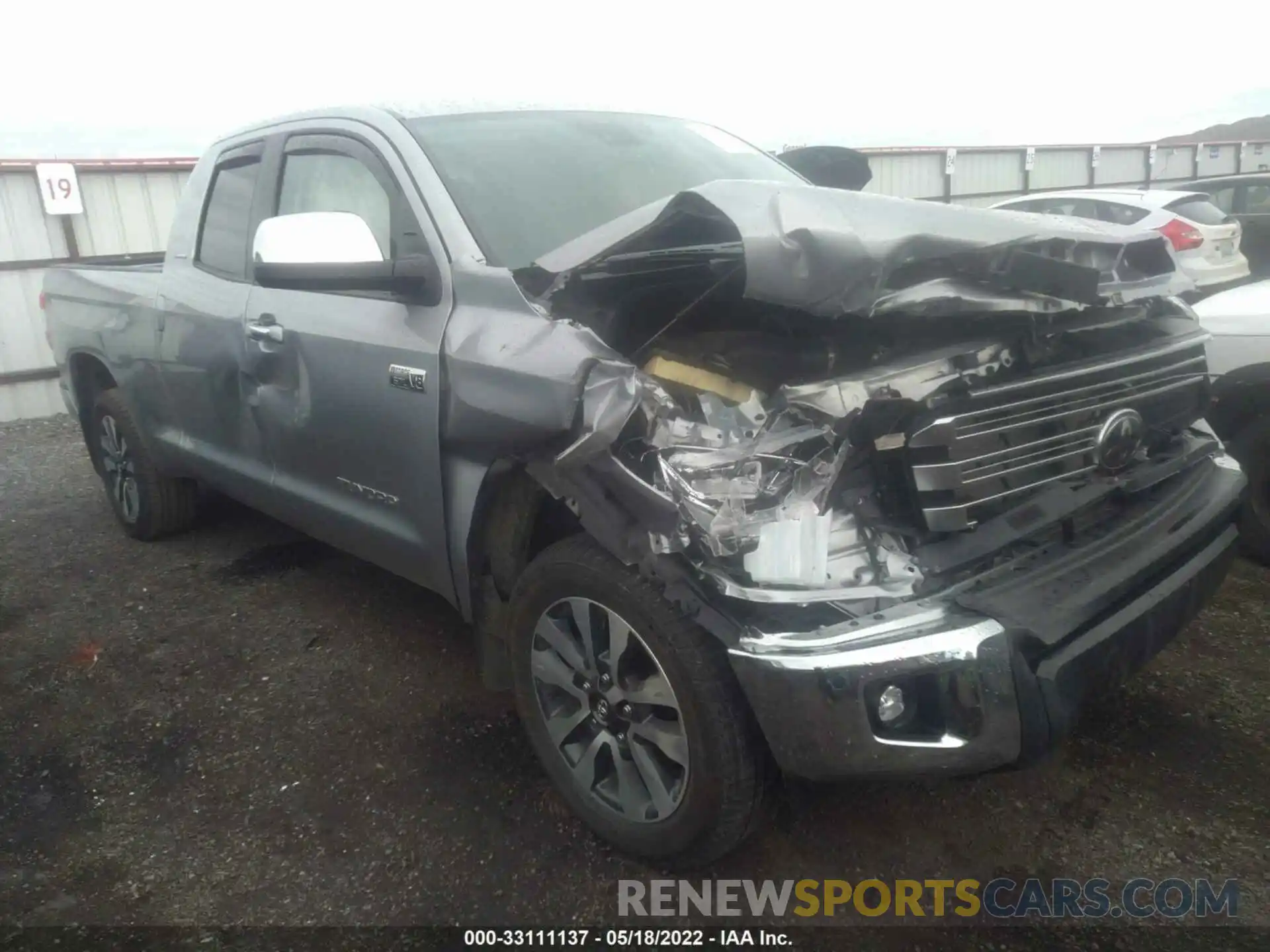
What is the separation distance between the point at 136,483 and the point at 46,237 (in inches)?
201

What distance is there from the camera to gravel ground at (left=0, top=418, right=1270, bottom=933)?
7.41 ft

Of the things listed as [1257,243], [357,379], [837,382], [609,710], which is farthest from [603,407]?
[1257,243]

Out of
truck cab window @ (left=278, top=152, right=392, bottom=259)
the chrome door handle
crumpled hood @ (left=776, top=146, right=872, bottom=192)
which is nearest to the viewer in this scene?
truck cab window @ (left=278, top=152, right=392, bottom=259)

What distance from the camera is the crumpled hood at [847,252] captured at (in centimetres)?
194

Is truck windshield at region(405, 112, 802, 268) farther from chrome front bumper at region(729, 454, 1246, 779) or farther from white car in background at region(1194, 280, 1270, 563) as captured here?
white car in background at region(1194, 280, 1270, 563)

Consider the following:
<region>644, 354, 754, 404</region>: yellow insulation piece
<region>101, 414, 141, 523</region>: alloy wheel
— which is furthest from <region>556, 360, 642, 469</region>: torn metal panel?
<region>101, 414, 141, 523</region>: alloy wheel

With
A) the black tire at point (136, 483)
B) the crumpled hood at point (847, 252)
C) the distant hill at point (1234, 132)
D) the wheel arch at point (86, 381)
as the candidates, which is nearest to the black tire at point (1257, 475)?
the crumpled hood at point (847, 252)

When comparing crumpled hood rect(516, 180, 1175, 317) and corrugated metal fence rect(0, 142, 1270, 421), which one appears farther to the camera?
corrugated metal fence rect(0, 142, 1270, 421)

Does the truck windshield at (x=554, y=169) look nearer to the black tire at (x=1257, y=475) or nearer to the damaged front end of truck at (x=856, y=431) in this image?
the damaged front end of truck at (x=856, y=431)

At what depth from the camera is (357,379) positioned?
2.77m

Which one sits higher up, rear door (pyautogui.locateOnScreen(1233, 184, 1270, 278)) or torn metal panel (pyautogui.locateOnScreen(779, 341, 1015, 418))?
torn metal panel (pyautogui.locateOnScreen(779, 341, 1015, 418))

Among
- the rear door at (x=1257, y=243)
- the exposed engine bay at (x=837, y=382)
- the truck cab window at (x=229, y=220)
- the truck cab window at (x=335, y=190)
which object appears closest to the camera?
the exposed engine bay at (x=837, y=382)

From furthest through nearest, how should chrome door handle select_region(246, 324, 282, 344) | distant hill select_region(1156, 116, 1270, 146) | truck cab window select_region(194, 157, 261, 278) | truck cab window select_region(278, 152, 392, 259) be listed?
distant hill select_region(1156, 116, 1270, 146) < truck cab window select_region(194, 157, 261, 278) < chrome door handle select_region(246, 324, 282, 344) < truck cab window select_region(278, 152, 392, 259)

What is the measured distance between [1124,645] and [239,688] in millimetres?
2804
